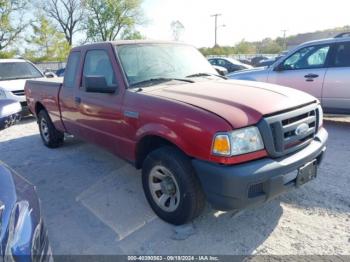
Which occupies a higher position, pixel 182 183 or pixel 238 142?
pixel 238 142

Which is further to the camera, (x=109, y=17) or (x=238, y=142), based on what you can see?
(x=109, y=17)

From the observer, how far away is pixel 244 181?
8.13 ft

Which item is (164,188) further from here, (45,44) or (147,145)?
(45,44)

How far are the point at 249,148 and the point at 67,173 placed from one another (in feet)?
10.1

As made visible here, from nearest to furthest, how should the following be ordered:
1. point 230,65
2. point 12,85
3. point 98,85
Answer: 1. point 98,85
2. point 12,85
3. point 230,65

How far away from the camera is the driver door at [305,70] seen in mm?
6133

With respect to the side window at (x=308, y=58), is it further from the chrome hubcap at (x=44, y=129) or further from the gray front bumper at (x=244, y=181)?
the chrome hubcap at (x=44, y=129)

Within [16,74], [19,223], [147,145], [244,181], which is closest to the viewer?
[19,223]

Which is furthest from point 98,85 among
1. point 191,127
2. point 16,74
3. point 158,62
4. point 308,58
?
point 16,74

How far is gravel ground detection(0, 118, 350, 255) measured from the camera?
2805 mm

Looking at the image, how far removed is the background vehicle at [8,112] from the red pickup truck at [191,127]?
1231 mm

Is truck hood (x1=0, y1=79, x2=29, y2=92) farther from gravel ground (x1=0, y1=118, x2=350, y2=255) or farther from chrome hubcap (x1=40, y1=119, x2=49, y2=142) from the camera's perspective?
gravel ground (x1=0, y1=118, x2=350, y2=255)

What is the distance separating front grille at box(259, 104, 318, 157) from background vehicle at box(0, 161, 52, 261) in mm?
1798

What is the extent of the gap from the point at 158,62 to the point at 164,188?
1608 mm
